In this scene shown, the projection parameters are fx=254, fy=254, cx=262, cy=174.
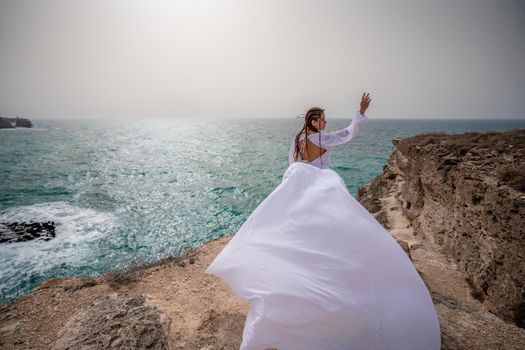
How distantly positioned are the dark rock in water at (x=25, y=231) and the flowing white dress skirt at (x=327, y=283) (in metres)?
15.0

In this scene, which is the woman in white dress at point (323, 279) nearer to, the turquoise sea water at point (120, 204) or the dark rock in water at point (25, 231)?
the turquoise sea water at point (120, 204)

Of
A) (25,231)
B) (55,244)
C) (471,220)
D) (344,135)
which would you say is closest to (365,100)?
(344,135)

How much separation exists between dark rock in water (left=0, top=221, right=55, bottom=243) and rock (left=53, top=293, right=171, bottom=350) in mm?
11508

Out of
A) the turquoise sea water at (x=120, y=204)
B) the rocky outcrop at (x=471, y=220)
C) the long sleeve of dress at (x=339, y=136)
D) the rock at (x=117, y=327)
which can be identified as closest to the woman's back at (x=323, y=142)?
the long sleeve of dress at (x=339, y=136)

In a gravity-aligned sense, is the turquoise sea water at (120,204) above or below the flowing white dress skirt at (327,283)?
below

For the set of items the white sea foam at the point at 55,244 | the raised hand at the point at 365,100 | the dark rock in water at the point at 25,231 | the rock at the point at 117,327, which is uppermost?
the raised hand at the point at 365,100

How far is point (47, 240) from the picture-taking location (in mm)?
13039

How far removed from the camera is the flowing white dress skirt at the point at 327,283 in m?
2.72

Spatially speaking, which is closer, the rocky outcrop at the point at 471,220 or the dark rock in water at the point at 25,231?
the rocky outcrop at the point at 471,220

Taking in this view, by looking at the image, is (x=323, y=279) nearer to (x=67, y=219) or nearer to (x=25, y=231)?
(x=25, y=231)

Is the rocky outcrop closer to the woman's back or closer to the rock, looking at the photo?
the woman's back

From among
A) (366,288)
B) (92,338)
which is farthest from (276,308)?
(92,338)

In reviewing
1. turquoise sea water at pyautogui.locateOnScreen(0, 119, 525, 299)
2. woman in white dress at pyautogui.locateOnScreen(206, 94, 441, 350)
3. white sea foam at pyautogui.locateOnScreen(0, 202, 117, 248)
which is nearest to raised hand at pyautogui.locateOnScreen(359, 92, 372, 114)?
woman in white dress at pyautogui.locateOnScreen(206, 94, 441, 350)

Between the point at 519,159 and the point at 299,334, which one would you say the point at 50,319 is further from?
the point at 519,159
